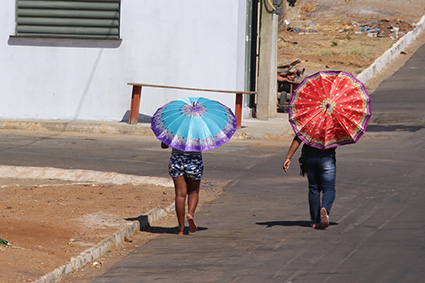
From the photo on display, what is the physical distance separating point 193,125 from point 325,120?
1.48m

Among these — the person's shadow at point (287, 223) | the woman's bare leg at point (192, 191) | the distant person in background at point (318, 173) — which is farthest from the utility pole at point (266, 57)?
→ the woman's bare leg at point (192, 191)

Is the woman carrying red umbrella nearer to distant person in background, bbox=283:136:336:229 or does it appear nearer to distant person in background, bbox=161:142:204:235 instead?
distant person in background, bbox=283:136:336:229

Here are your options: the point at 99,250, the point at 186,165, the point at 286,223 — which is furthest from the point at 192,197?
the point at 99,250

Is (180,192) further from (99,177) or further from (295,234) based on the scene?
(99,177)

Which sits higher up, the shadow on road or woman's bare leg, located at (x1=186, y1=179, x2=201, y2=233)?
woman's bare leg, located at (x1=186, y1=179, x2=201, y2=233)

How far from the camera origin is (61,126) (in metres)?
20.0

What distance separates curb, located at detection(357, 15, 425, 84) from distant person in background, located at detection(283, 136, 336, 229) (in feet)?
72.0

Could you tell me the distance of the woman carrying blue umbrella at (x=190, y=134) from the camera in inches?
344

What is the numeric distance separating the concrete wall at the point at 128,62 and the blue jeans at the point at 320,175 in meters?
11.5

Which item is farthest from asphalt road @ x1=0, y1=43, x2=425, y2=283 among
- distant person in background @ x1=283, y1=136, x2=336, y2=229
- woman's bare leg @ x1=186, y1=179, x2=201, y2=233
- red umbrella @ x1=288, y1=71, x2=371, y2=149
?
red umbrella @ x1=288, y1=71, x2=371, y2=149

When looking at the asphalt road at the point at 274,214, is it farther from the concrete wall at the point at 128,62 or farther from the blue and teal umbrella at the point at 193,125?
the concrete wall at the point at 128,62

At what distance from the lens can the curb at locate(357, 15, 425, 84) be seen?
32.4 m

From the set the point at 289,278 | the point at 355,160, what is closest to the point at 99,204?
the point at 289,278

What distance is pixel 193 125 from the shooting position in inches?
345
